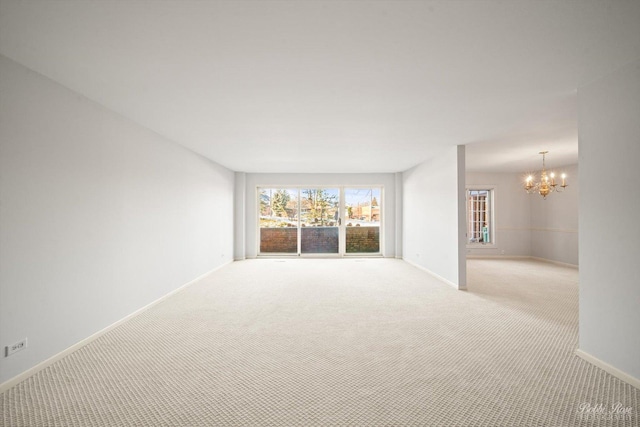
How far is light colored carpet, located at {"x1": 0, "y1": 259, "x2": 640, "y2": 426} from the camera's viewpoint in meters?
1.72

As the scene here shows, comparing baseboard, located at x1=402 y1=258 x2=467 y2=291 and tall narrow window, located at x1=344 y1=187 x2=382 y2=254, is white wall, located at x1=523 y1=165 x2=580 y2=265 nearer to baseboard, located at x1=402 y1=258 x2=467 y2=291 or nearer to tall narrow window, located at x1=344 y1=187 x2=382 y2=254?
baseboard, located at x1=402 y1=258 x2=467 y2=291

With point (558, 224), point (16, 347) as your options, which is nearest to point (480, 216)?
point (558, 224)

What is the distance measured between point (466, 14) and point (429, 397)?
2.44 meters

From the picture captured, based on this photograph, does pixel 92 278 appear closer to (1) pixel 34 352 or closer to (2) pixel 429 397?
→ (1) pixel 34 352

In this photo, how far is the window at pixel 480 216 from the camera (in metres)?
7.95

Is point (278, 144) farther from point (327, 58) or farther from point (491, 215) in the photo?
→ point (491, 215)

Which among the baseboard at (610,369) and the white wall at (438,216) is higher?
the white wall at (438,216)

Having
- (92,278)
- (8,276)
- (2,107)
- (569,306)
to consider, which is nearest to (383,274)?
(569,306)

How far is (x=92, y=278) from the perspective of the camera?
2.77 m

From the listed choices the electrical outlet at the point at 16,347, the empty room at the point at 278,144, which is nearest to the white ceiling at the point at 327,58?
the empty room at the point at 278,144

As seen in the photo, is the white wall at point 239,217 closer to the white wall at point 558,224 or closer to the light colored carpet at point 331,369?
the light colored carpet at point 331,369

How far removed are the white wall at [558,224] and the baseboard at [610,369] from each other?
5.49m

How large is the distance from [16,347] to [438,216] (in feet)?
19.0

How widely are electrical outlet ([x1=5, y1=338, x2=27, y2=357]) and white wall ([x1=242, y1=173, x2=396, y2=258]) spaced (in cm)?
561
